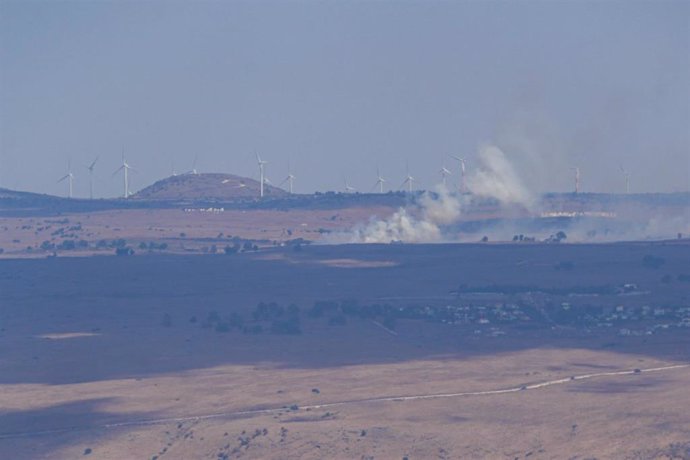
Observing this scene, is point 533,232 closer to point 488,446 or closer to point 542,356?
point 542,356

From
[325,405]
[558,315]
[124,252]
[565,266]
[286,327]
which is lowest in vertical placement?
[325,405]

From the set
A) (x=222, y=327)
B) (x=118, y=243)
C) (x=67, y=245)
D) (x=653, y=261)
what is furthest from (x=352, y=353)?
(x=67, y=245)

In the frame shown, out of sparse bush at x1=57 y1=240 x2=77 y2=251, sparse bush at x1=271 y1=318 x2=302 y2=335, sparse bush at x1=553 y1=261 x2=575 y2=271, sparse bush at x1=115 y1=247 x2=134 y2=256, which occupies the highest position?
sparse bush at x1=57 y1=240 x2=77 y2=251

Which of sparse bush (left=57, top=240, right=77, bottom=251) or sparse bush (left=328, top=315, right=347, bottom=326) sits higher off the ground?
sparse bush (left=57, top=240, right=77, bottom=251)

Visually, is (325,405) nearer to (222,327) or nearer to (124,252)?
(222,327)

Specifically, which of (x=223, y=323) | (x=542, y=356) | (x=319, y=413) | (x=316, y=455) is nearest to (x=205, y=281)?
(x=223, y=323)

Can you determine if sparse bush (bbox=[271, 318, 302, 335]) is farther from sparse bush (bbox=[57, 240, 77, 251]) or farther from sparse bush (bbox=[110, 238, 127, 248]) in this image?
sparse bush (bbox=[57, 240, 77, 251])

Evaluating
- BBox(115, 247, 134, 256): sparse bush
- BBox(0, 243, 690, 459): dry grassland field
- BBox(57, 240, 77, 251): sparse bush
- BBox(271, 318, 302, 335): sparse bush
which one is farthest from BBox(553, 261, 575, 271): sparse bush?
BBox(57, 240, 77, 251): sparse bush

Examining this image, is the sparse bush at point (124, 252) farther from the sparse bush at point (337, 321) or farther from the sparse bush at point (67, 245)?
the sparse bush at point (337, 321)
